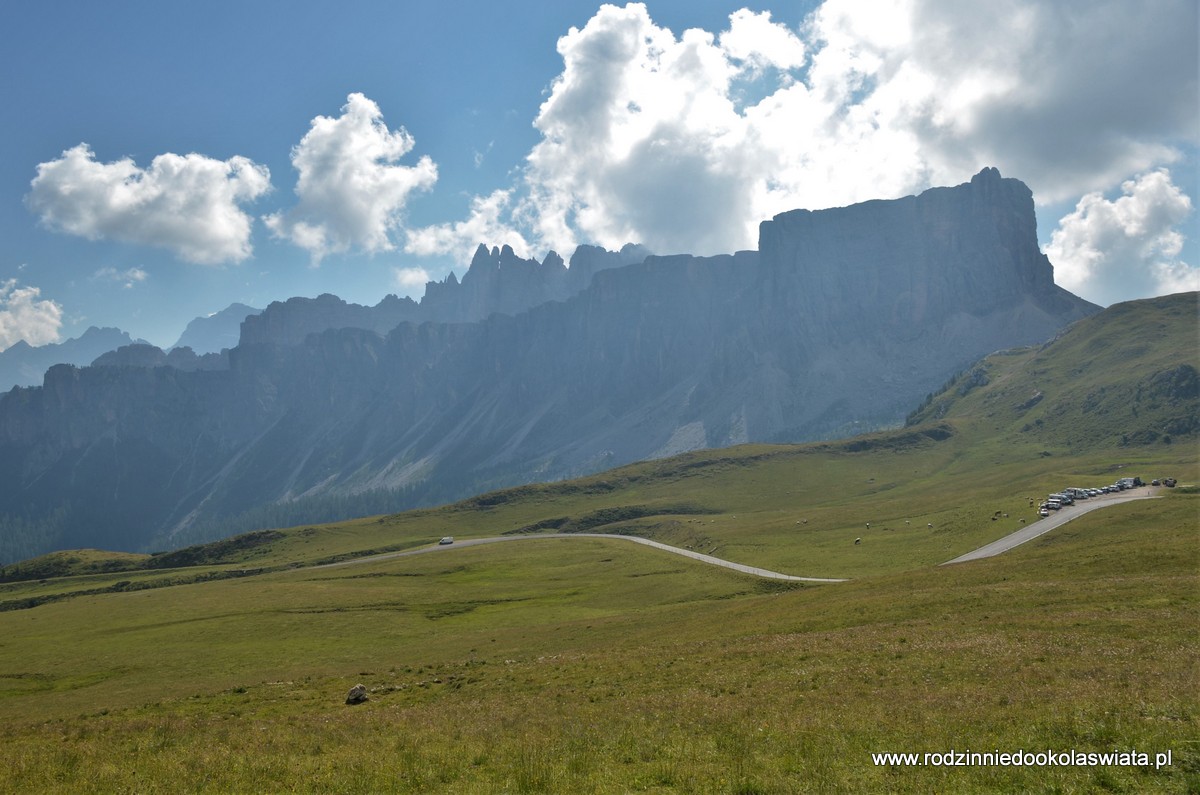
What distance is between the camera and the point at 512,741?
24.5 metres

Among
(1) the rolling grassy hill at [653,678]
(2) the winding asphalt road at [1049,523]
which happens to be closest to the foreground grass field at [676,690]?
(1) the rolling grassy hill at [653,678]

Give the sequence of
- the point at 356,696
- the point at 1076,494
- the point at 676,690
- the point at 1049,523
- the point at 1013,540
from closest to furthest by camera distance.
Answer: the point at 676,690
the point at 356,696
the point at 1013,540
the point at 1049,523
the point at 1076,494

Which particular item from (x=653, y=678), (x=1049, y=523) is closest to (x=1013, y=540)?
(x=1049, y=523)

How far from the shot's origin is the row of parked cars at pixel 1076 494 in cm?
10850

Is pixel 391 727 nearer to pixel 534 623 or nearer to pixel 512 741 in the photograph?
pixel 512 741

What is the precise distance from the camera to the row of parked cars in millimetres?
108500

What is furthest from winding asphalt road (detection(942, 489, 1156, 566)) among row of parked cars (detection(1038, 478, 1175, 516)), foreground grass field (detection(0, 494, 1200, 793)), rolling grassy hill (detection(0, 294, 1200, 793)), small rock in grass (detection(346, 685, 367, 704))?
small rock in grass (detection(346, 685, 367, 704))

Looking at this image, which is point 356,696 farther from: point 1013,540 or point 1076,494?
point 1076,494

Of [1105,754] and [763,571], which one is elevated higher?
[1105,754]

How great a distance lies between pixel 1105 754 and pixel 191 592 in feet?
420

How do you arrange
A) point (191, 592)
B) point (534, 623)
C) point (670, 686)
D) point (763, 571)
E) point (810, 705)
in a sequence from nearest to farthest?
point (810, 705)
point (670, 686)
point (534, 623)
point (763, 571)
point (191, 592)

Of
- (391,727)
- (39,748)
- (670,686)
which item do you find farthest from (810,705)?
(39,748)

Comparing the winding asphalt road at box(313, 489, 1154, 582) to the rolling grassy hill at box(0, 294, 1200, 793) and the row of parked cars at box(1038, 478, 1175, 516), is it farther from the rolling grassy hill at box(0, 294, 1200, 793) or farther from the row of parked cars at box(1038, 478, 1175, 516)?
the rolling grassy hill at box(0, 294, 1200, 793)

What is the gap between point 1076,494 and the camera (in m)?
118
